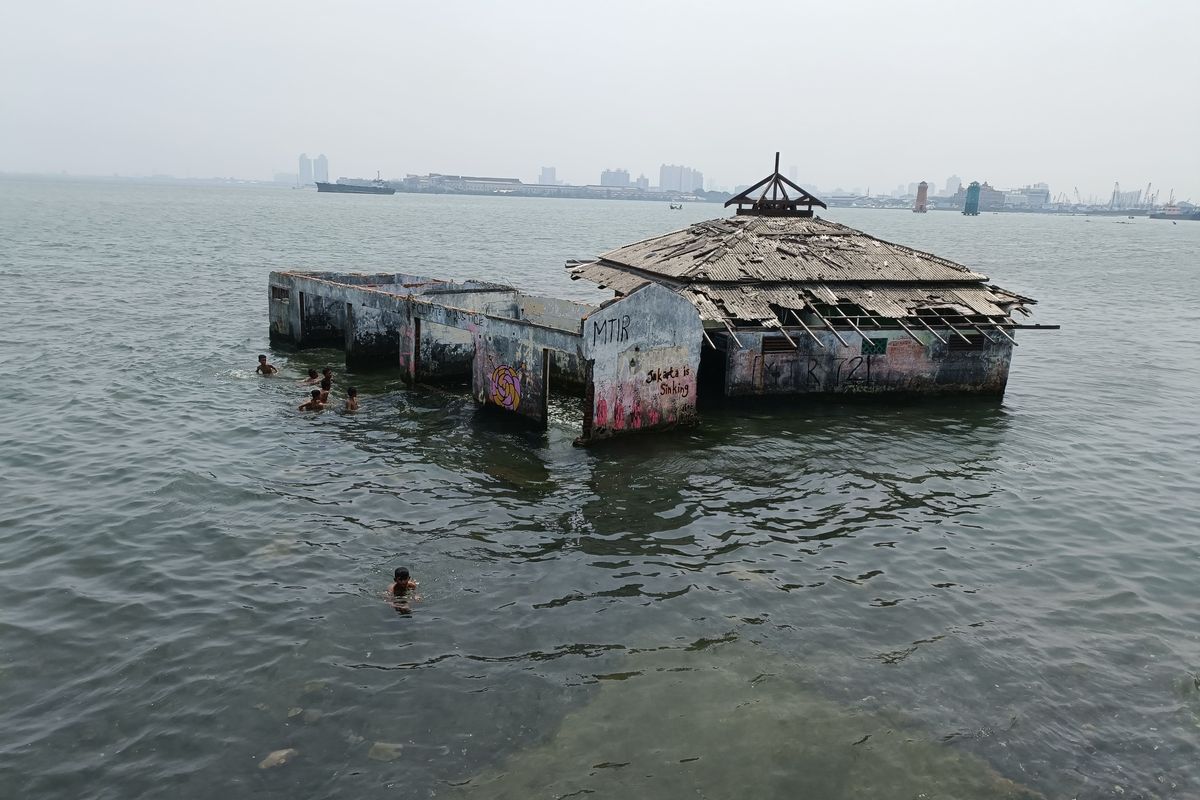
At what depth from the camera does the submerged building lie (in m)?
21.0

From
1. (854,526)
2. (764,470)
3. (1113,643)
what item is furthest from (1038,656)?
(764,470)

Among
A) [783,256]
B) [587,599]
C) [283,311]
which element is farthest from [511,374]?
[283,311]

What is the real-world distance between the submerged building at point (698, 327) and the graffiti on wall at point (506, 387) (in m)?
0.04

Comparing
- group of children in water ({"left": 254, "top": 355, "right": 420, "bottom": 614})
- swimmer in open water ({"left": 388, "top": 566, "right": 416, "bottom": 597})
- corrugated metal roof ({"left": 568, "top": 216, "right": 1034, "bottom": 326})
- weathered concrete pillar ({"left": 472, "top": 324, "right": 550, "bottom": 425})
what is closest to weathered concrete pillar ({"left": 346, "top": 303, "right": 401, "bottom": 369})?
group of children in water ({"left": 254, "top": 355, "right": 420, "bottom": 614})

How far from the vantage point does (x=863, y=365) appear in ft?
84.6

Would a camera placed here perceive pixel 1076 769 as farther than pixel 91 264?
No

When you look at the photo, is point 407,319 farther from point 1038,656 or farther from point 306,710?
point 1038,656

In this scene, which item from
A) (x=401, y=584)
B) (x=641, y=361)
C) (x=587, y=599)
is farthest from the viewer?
(x=641, y=361)

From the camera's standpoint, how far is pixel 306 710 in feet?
35.6

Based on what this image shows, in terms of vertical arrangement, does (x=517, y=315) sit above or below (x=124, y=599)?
above

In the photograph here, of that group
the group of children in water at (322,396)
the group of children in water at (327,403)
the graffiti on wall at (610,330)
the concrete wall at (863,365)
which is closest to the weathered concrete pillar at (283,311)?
the group of children in water at (327,403)

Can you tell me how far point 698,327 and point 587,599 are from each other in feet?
32.2

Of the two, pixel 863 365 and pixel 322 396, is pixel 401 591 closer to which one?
pixel 322 396

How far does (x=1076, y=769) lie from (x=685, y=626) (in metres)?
5.53
